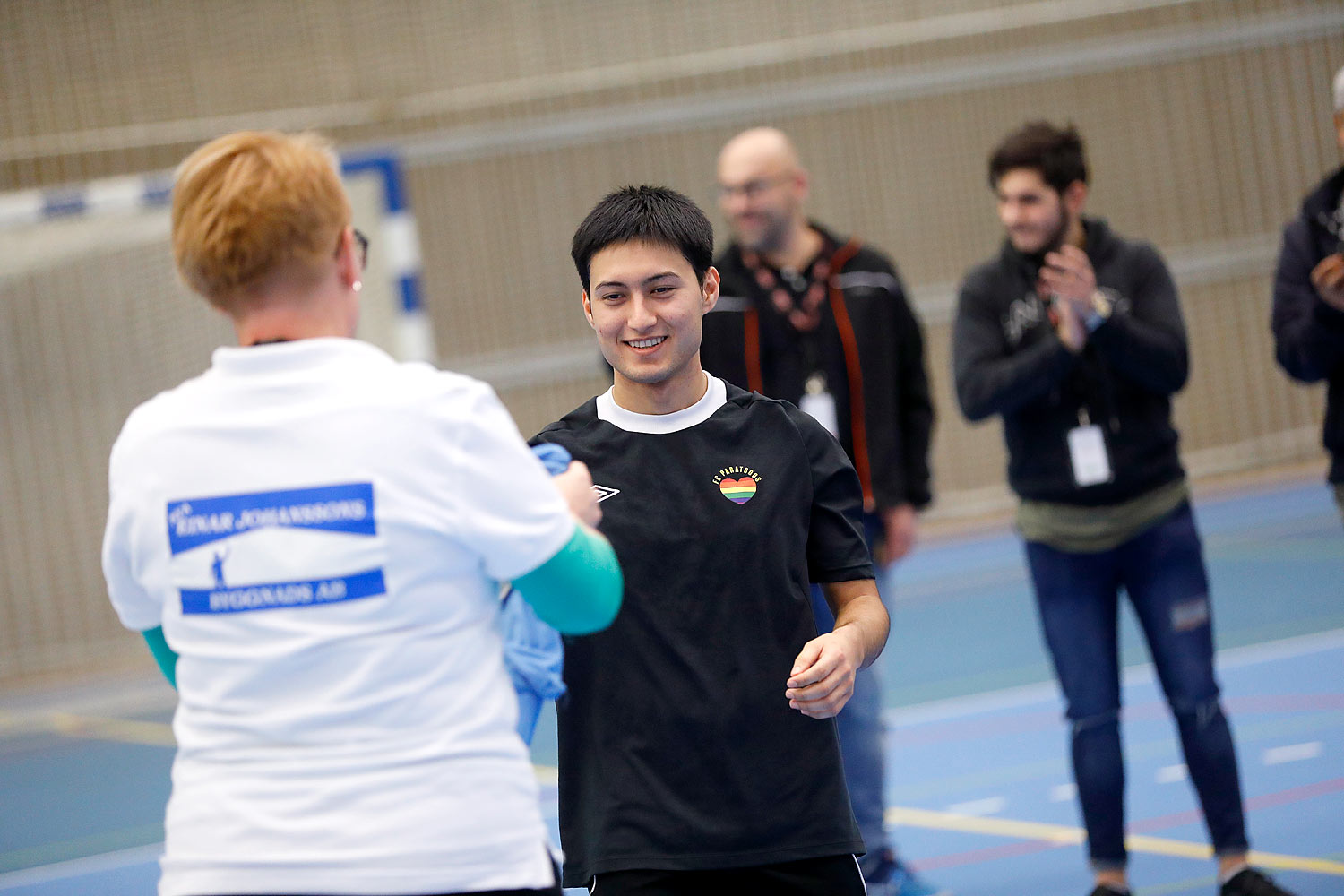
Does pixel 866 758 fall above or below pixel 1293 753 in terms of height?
above

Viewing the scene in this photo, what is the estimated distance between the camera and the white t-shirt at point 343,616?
61.1 inches

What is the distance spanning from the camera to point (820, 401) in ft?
14.2

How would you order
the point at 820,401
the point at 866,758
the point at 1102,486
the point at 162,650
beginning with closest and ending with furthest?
the point at 162,650 < the point at 1102,486 < the point at 866,758 < the point at 820,401

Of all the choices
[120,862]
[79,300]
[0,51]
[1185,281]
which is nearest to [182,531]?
[120,862]

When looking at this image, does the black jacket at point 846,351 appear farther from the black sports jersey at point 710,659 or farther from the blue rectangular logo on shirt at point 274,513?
the blue rectangular logo on shirt at point 274,513

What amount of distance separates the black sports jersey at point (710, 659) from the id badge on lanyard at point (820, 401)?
192 centimetres

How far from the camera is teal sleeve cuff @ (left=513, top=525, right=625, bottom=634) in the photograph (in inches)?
64.8

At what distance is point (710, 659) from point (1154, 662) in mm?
1930

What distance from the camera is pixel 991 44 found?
12.0m

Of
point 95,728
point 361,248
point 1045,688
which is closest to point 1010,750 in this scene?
point 1045,688

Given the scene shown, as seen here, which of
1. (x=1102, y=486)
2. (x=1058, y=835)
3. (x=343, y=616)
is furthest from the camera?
(x=1058, y=835)

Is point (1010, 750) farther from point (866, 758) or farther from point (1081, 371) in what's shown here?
point (1081, 371)

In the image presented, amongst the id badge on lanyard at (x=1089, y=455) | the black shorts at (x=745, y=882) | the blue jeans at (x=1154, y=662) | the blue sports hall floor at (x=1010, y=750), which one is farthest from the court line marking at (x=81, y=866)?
the black shorts at (x=745, y=882)

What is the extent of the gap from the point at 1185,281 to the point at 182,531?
11742mm
